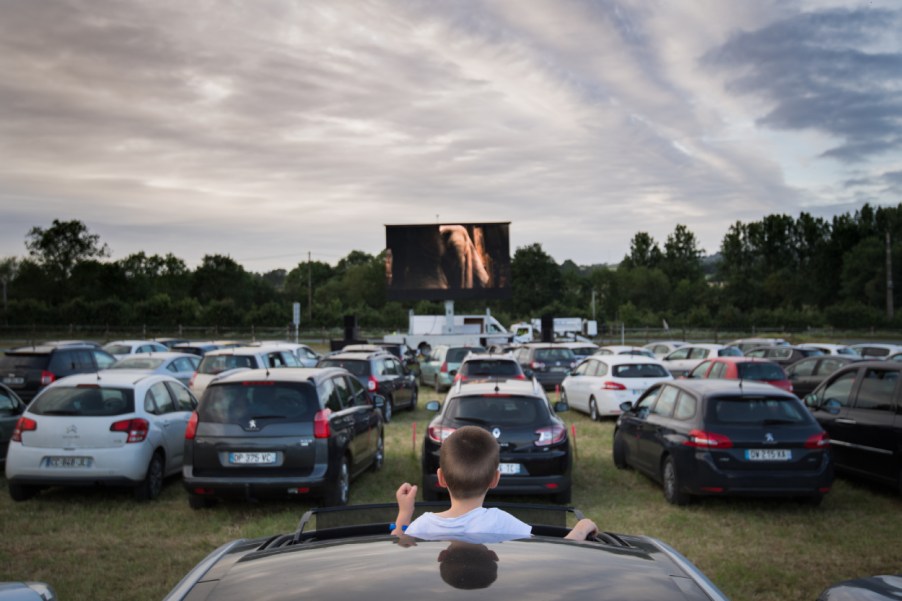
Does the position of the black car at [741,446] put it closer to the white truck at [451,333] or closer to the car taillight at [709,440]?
the car taillight at [709,440]

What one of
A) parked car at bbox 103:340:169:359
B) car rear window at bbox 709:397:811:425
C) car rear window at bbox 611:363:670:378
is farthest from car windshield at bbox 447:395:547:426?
parked car at bbox 103:340:169:359

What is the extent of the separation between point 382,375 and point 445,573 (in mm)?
17657

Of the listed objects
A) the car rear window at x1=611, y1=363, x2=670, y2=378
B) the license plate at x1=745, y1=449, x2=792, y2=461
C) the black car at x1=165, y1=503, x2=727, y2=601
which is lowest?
the license plate at x1=745, y1=449, x2=792, y2=461

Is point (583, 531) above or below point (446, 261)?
below

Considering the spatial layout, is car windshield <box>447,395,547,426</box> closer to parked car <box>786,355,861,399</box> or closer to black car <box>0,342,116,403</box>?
black car <box>0,342,116,403</box>

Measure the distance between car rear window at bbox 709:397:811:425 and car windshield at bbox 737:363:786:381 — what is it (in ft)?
30.2

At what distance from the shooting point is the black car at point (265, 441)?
9.27 meters

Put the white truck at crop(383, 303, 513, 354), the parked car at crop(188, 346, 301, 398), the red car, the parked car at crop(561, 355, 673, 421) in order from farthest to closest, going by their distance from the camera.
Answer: the white truck at crop(383, 303, 513, 354), the red car, the parked car at crop(188, 346, 301, 398), the parked car at crop(561, 355, 673, 421)

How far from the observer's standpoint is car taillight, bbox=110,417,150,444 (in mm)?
10125

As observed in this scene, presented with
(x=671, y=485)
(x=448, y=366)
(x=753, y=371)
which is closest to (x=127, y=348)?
(x=448, y=366)

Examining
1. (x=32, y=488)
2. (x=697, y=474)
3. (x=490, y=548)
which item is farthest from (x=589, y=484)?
(x=490, y=548)

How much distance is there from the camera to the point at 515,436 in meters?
9.76

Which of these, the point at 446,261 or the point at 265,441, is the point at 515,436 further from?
the point at 446,261

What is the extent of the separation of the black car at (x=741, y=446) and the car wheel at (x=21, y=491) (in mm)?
7737
